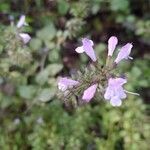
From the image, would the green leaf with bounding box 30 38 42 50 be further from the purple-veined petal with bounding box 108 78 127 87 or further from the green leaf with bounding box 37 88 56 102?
the purple-veined petal with bounding box 108 78 127 87

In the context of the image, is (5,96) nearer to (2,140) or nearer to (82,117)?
(2,140)

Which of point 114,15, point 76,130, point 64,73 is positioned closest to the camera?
point 76,130

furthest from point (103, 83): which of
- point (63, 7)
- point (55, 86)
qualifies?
point (63, 7)

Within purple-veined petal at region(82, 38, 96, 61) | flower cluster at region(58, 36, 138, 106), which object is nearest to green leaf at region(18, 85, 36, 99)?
flower cluster at region(58, 36, 138, 106)

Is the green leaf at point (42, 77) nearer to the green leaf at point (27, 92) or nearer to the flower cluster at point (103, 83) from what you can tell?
the green leaf at point (27, 92)

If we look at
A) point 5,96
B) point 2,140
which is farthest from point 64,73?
point 2,140

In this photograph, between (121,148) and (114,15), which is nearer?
(121,148)
